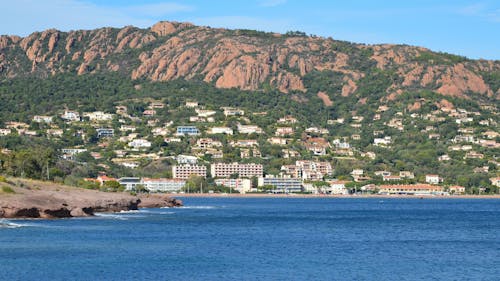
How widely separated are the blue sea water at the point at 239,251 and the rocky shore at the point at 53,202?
7.82ft

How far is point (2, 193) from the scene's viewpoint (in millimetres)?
88438

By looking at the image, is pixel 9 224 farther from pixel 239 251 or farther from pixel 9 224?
pixel 239 251

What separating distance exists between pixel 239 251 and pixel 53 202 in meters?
32.4

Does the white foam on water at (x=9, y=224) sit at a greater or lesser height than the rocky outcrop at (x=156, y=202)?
lesser

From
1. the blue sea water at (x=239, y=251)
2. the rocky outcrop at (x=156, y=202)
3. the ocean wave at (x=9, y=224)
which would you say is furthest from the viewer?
the rocky outcrop at (x=156, y=202)

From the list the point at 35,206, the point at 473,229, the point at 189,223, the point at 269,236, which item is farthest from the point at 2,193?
the point at 473,229

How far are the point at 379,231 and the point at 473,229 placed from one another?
403 inches

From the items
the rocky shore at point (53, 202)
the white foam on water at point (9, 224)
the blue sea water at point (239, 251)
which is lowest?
the blue sea water at point (239, 251)

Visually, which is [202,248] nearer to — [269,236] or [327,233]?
[269,236]

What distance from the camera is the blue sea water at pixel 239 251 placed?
172 feet

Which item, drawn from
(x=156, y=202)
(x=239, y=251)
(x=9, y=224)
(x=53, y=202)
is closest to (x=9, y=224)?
(x=9, y=224)

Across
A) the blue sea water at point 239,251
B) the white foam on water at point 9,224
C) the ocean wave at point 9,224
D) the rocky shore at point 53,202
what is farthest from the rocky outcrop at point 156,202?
the ocean wave at point 9,224

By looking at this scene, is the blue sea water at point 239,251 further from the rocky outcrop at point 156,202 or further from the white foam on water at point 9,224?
the rocky outcrop at point 156,202

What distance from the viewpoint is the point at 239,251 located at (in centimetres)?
6425
